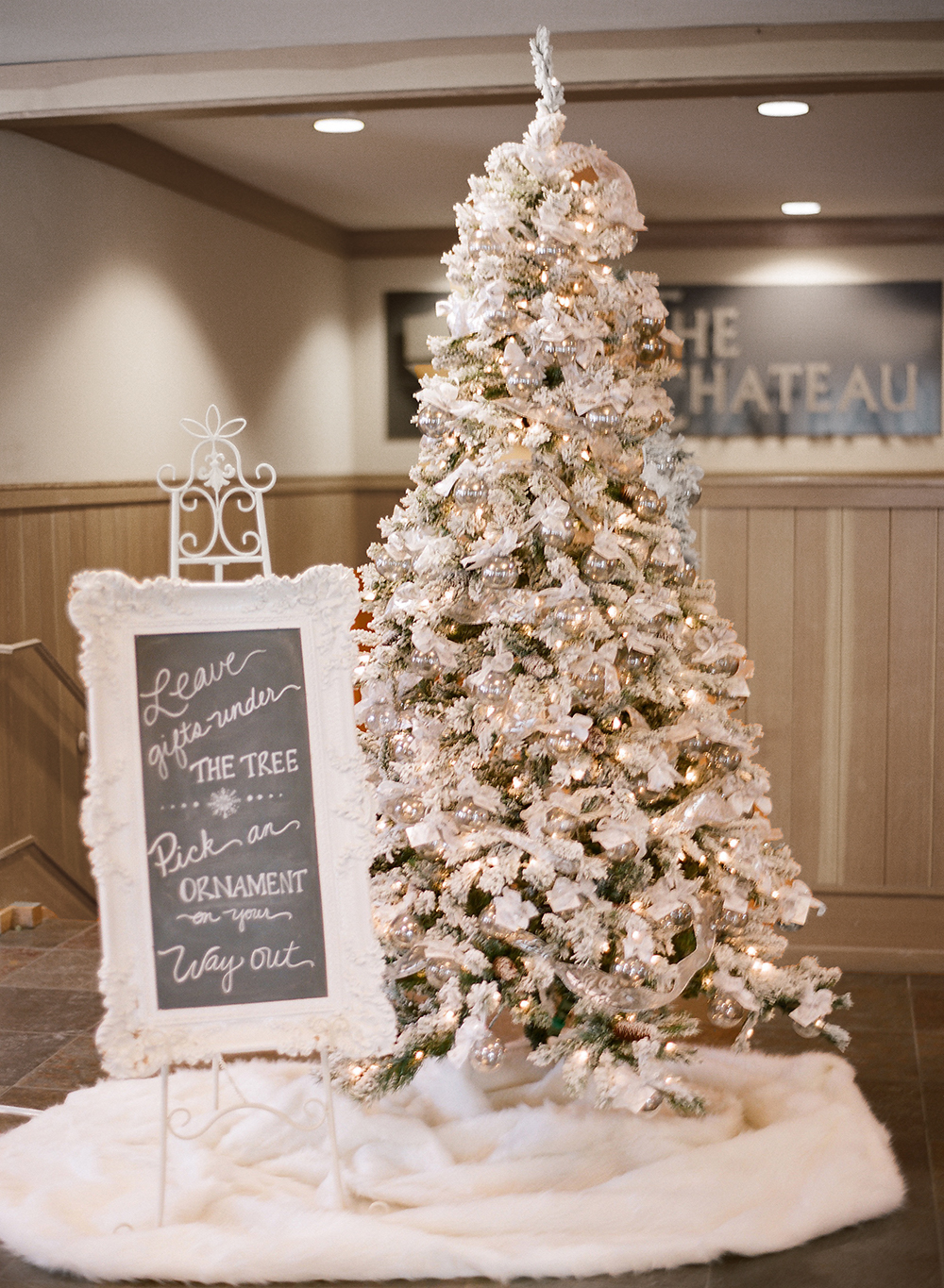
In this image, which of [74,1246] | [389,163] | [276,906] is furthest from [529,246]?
[389,163]

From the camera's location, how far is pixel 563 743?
7.52 ft

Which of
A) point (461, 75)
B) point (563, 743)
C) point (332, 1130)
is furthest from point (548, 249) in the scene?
point (332, 1130)

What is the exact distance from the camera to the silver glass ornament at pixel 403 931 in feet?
7.82

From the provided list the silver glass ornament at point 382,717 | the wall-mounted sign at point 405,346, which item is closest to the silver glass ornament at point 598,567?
the silver glass ornament at point 382,717

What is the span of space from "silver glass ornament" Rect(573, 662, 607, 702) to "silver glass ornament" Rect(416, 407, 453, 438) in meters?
0.52

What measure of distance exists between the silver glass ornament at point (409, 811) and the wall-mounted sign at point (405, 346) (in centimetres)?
376

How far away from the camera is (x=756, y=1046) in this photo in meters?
3.02

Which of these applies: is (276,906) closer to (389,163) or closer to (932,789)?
(932,789)

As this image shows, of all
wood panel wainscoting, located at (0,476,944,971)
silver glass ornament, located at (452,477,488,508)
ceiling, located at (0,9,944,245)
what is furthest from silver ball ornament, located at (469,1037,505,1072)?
ceiling, located at (0,9,944,245)

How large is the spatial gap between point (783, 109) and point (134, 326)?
2181 mm

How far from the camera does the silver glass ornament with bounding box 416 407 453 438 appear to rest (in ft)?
7.87

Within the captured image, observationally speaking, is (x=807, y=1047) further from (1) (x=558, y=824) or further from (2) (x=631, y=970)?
(1) (x=558, y=824)

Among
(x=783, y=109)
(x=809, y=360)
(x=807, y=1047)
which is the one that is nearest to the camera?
(x=807, y=1047)

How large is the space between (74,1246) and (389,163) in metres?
3.68
